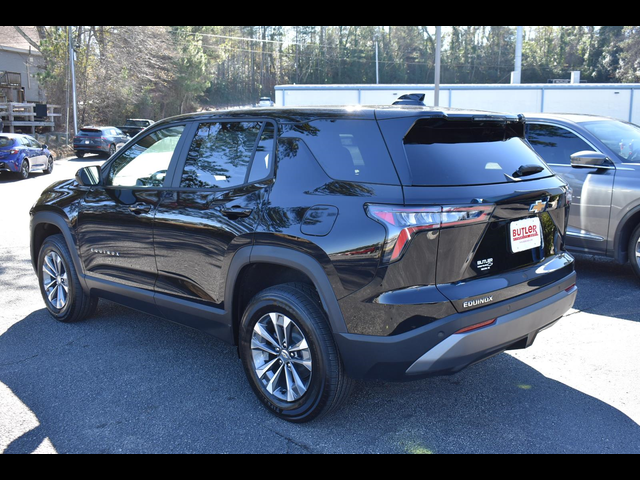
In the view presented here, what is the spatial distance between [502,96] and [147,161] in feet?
72.5

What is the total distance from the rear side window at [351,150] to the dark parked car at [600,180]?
394 centimetres

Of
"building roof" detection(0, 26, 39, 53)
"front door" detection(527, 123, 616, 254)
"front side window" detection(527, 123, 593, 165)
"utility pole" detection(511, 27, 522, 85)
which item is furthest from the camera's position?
"building roof" detection(0, 26, 39, 53)

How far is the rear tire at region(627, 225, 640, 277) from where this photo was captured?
6.22 metres

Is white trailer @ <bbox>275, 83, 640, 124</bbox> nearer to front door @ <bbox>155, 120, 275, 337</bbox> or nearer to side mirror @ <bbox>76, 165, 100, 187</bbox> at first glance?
side mirror @ <bbox>76, 165, 100, 187</bbox>

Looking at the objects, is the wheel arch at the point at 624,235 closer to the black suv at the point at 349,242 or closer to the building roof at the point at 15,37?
the black suv at the point at 349,242

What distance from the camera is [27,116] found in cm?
3325

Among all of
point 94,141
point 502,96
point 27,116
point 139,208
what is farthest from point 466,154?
point 27,116

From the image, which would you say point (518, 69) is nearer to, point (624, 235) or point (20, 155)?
point (20, 155)

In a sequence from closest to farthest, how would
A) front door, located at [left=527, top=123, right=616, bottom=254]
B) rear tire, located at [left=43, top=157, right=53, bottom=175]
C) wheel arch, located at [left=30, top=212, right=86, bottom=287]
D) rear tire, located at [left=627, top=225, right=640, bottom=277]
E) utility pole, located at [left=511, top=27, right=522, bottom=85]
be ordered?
wheel arch, located at [left=30, top=212, right=86, bottom=287] → rear tire, located at [left=627, top=225, right=640, bottom=277] → front door, located at [left=527, top=123, right=616, bottom=254] → rear tire, located at [left=43, top=157, right=53, bottom=175] → utility pole, located at [left=511, top=27, right=522, bottom=85]

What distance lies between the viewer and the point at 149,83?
4459cm

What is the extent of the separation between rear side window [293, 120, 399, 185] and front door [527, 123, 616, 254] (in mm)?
4117

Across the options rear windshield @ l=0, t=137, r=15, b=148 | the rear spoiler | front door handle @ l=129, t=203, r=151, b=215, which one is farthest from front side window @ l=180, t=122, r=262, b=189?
rear windshield @ l=0, t=137, r=15, b=148
